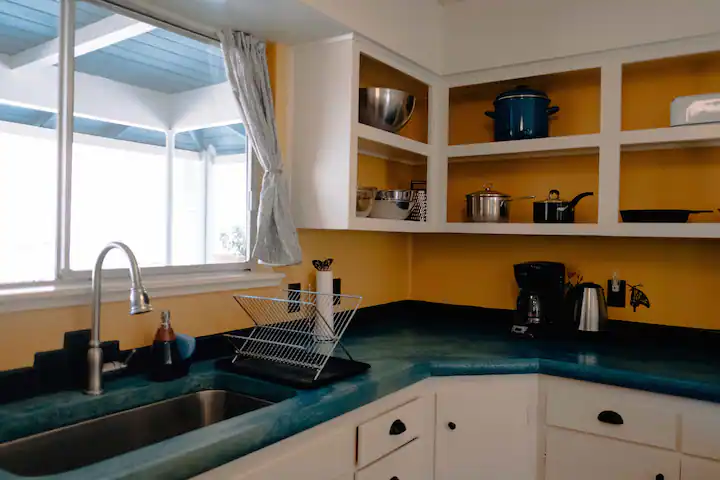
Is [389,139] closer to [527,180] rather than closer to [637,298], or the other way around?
[527,180]

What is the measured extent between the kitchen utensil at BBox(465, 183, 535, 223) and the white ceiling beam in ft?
5.02

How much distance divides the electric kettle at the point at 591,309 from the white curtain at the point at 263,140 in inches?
47.3

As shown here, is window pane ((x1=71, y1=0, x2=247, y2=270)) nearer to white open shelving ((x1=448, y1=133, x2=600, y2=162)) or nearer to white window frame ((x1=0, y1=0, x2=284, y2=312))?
white window frame ((x1=0, y1=0, x2=284, y2=312))

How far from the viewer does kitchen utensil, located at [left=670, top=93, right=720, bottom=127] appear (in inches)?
84.8

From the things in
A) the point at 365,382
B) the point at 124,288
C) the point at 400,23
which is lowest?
the point at 365,382

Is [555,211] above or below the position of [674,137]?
below

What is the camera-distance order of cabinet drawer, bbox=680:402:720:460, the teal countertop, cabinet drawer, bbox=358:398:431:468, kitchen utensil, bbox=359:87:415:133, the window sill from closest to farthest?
the teal countertop → the window sill → cabinet drawer, bbox=358:398:431:468 → cabinet drawer, bbox=680:402:720:460 → kitchen utensil, bbox=359:87:415:133

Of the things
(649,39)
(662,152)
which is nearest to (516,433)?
(662,152)

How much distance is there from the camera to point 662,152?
248 cm

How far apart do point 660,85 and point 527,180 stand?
2.28 feet

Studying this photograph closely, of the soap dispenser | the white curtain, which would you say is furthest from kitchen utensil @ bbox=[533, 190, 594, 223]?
the soap dispenser

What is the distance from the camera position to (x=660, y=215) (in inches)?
88.8

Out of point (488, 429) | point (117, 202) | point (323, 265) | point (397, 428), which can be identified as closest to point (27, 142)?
point (117, 202)

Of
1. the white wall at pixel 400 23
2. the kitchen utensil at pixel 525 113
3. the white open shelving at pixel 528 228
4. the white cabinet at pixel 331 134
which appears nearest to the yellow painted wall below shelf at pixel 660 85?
the kitchen utensil at pixel 525 113
